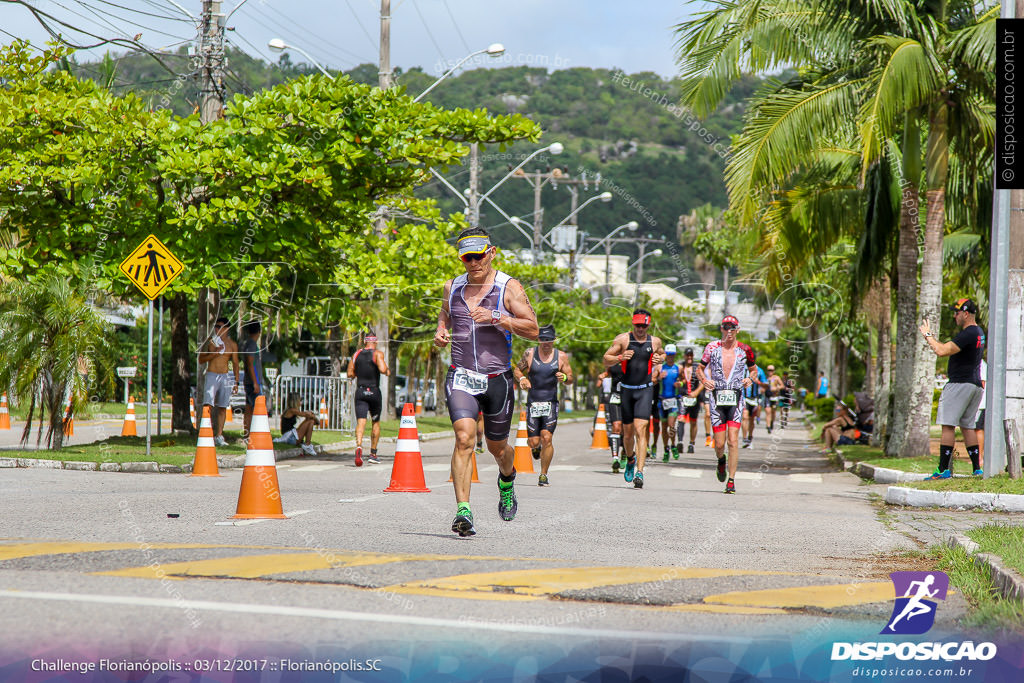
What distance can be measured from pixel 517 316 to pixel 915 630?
385 centimetres

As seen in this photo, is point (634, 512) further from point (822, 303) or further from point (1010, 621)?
point (822, 303)

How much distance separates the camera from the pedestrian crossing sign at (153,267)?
16.6 meters

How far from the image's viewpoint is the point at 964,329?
14148 mm

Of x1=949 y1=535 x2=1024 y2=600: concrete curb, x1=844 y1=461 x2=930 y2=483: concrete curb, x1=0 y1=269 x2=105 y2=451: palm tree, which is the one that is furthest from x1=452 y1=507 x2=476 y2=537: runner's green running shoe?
x1=0 y1=269 x2=105 y2=451: palm tree

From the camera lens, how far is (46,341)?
623 inches

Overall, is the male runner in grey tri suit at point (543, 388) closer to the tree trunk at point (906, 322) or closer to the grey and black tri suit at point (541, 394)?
the grey and black tri suit at point (541, 394)

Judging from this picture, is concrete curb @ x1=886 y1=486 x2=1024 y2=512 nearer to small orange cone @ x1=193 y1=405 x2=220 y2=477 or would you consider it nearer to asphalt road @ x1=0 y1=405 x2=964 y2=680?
asphalt road @ x1=0 y1=405 x2=964 y2=680

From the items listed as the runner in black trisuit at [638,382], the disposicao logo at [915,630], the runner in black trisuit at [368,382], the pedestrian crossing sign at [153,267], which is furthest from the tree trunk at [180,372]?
the disposicao logo at [915,630]

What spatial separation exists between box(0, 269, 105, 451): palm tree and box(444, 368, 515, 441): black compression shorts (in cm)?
900

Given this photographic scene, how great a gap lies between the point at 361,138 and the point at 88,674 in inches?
548

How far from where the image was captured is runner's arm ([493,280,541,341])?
816 cm

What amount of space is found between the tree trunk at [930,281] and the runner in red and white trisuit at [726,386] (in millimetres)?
5830

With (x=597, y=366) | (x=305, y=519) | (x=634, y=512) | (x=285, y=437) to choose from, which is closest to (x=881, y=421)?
(x=285, y=437)

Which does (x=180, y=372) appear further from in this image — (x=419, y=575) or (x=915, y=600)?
(x=915, y=600)
